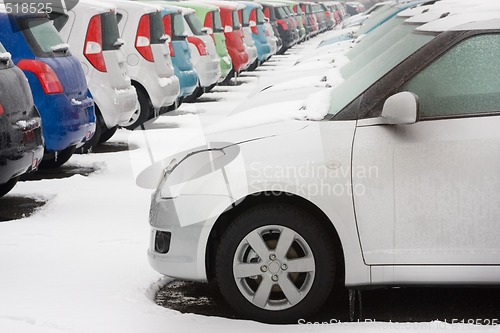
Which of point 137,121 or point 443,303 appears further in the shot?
point 137,121

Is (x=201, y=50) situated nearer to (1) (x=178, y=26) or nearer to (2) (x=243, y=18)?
(1) (x=178, y=26)

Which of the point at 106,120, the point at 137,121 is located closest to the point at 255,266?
the point at 106,120

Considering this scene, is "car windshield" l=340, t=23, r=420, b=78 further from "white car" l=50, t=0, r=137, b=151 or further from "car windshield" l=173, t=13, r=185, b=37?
"car windshield" l=173, t=13, r=185, b=37

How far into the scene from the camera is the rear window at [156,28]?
13.4 m

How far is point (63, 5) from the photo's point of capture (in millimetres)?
11039

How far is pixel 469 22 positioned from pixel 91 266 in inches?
107

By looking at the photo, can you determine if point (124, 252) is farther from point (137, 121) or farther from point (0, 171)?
point (137, 121)

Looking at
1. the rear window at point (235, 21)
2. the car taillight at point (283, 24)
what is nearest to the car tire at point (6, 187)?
the rear window at point (235, 21)

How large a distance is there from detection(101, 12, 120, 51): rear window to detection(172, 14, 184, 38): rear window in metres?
3.48

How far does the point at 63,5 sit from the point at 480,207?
7.15 metres

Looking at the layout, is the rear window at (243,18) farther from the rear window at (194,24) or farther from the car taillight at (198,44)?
the car taillight at (198,44)

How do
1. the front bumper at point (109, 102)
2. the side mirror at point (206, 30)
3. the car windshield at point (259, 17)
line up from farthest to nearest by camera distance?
the car windshield at point (259, 17) → the side mirror at point (206, 30) → the front bumper at point (109, 102)

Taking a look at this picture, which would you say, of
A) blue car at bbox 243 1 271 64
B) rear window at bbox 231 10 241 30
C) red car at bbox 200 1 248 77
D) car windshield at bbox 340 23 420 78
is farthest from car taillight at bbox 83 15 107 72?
blue car at bbox 243 1 271 64

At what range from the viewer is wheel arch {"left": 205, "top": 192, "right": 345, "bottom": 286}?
16.6 feet
